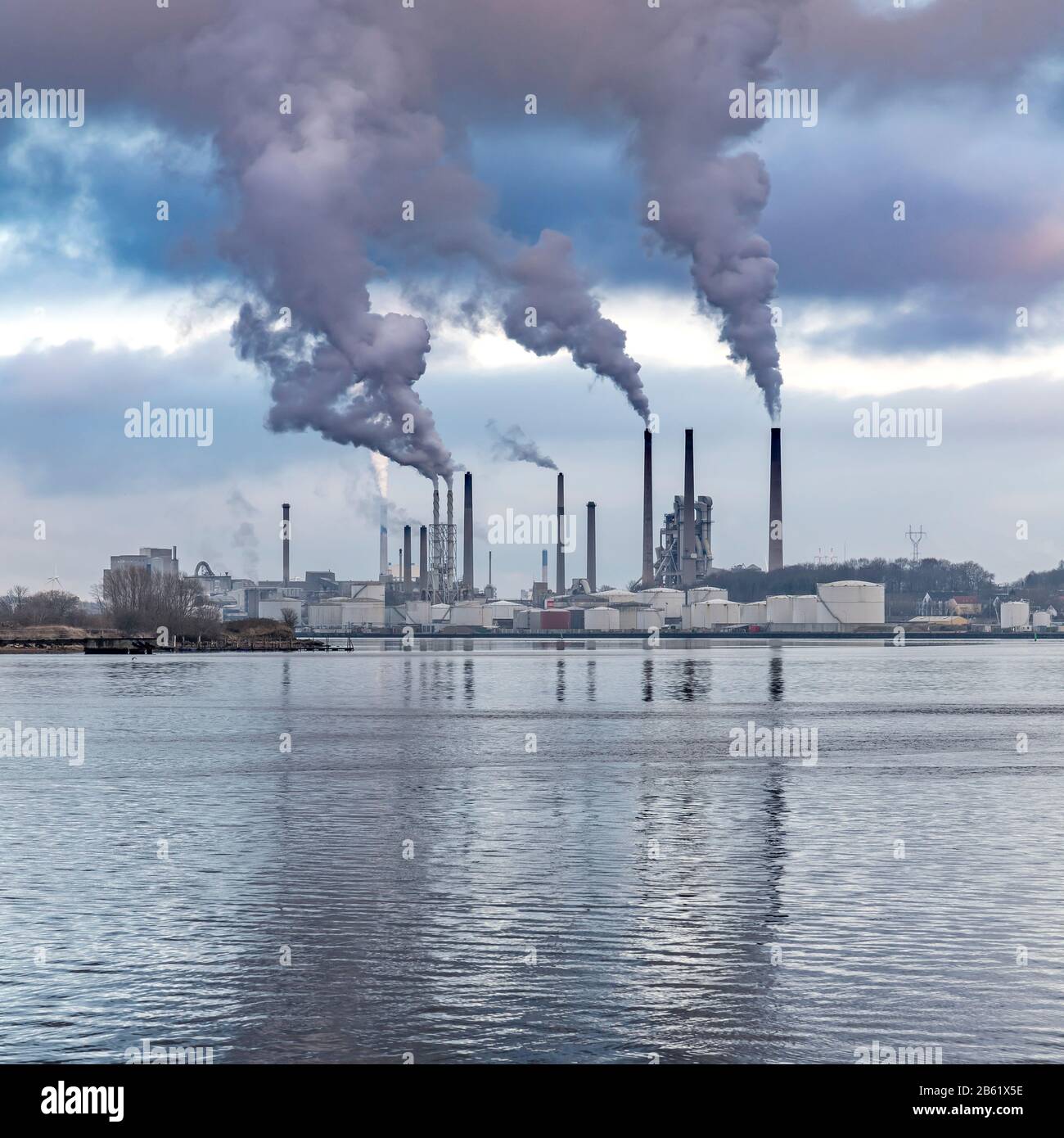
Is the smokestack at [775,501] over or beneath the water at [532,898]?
over

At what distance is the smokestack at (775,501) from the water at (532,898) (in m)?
127

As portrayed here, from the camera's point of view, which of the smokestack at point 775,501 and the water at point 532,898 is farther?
the smokestack at point 775,501

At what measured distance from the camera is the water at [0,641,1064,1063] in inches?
559

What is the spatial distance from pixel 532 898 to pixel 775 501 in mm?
165887


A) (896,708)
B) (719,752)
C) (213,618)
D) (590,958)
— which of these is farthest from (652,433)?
(590,958)

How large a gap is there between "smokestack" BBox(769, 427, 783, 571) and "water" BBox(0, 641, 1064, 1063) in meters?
127

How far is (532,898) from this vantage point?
20844 millimetres

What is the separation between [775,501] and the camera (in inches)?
7210

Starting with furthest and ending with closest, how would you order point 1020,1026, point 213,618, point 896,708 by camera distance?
point 213,618
point 896,708
point 1020,1026

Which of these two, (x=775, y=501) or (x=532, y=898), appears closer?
(x=532, y=898)

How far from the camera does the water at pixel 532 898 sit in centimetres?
1421
